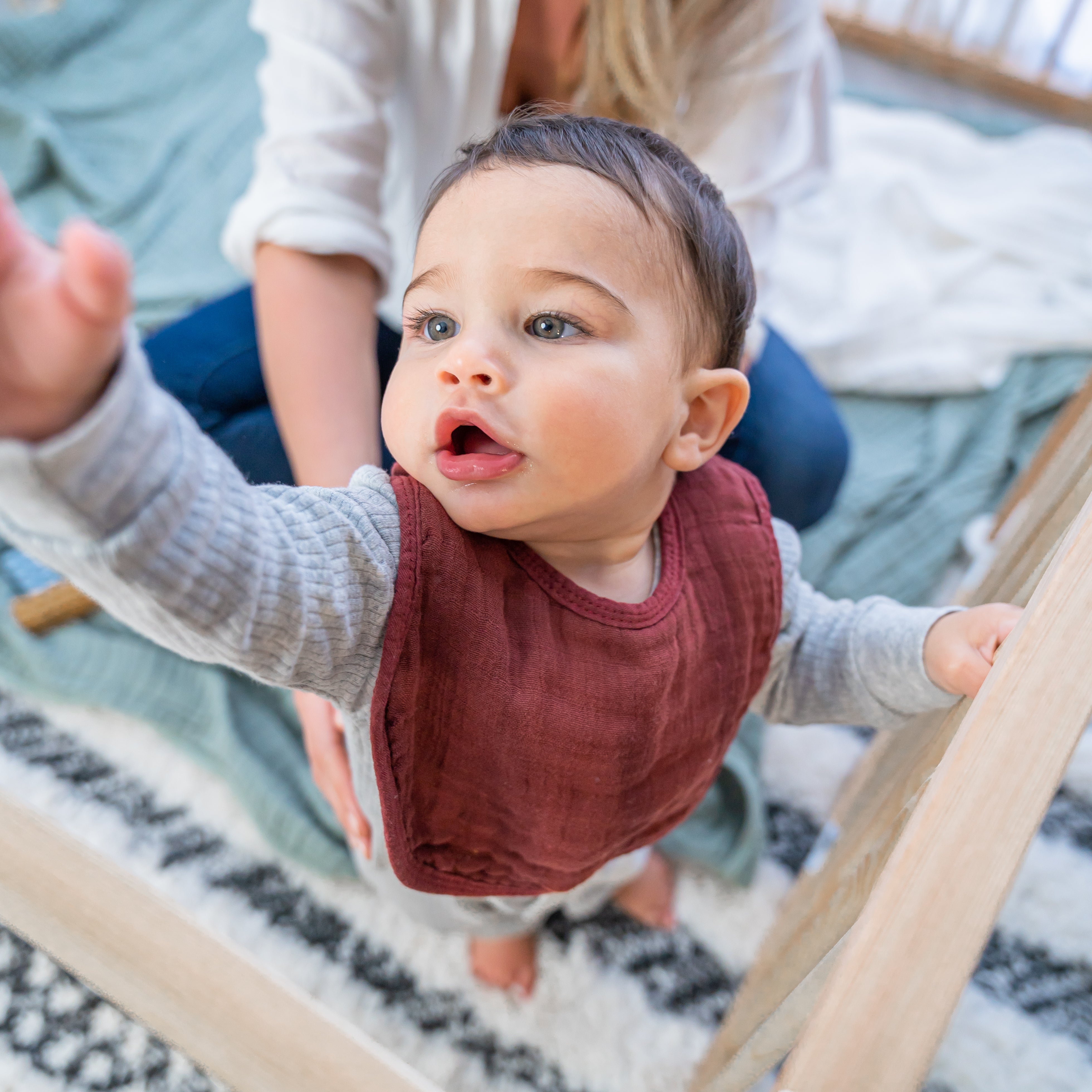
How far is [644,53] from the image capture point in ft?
2.21

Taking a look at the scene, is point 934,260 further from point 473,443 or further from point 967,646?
point 473,443

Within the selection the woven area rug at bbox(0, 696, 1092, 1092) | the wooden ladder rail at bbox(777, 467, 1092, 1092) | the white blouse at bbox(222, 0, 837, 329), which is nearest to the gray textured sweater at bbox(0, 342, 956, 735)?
the wooden ladder rail at bbox(777, 467, 1092, 1092)

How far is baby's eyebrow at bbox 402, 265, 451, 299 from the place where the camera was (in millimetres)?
428

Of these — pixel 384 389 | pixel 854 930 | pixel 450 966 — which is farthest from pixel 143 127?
pixel 854 930

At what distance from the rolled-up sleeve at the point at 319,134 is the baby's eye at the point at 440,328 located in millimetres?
324

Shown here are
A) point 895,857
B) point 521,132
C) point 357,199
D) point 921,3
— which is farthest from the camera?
point 921,3

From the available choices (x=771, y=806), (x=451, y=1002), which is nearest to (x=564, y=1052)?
(x=451, y=1002)

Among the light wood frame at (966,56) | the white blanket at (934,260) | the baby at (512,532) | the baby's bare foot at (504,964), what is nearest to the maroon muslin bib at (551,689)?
the baby at (512,532)

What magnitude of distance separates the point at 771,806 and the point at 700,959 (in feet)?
0.62

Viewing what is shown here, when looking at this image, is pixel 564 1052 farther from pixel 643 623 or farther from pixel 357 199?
pixel 357 199

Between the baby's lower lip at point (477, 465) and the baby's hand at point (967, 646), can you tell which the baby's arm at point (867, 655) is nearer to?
the baby's hand at point (967, 646)

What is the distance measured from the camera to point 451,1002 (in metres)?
0.84

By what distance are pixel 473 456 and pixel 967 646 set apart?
306 millimetres

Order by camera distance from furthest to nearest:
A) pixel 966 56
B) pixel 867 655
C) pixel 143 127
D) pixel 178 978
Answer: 1. pixel 966 56
2. pixel 143 127
3. pixel 867 655
4. pixel 178 978
